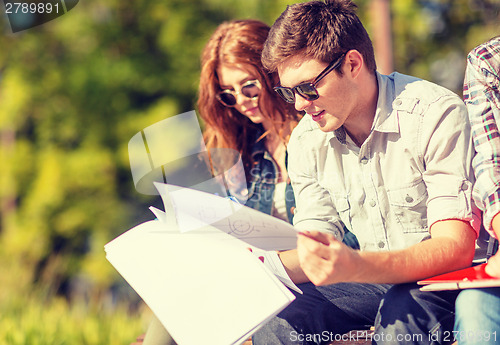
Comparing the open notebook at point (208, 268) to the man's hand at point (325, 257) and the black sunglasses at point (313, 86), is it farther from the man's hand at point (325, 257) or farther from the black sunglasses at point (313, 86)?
the black sunglasses at point (313, 86)

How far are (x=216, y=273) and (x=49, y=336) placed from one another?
2.57 metres

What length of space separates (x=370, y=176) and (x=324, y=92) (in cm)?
32

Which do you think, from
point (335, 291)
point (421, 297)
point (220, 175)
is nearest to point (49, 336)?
point (220, 175)

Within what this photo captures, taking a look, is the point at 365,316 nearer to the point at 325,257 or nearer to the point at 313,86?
the point at 325,257

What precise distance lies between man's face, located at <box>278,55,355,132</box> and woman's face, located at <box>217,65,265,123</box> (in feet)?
2.70

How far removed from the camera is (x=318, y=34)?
1964mm

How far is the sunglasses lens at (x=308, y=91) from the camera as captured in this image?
1.96 metres

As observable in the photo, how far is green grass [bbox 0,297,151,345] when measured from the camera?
151 inches

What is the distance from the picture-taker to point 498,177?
171 centimetres

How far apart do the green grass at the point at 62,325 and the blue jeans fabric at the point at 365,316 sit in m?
2.39

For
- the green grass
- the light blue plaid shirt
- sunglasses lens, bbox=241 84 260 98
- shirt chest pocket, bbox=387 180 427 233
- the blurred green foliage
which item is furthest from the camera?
the blurred green foliage

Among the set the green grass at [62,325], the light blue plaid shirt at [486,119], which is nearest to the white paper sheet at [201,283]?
the light blue plaid shirt at [486,119]

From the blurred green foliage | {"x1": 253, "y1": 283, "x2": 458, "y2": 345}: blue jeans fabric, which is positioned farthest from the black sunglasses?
the blurred green foliage

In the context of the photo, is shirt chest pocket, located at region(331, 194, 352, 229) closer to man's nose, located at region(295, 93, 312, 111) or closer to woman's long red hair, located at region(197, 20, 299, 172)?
man's nose, located at region(295, 93, 312, 111)
